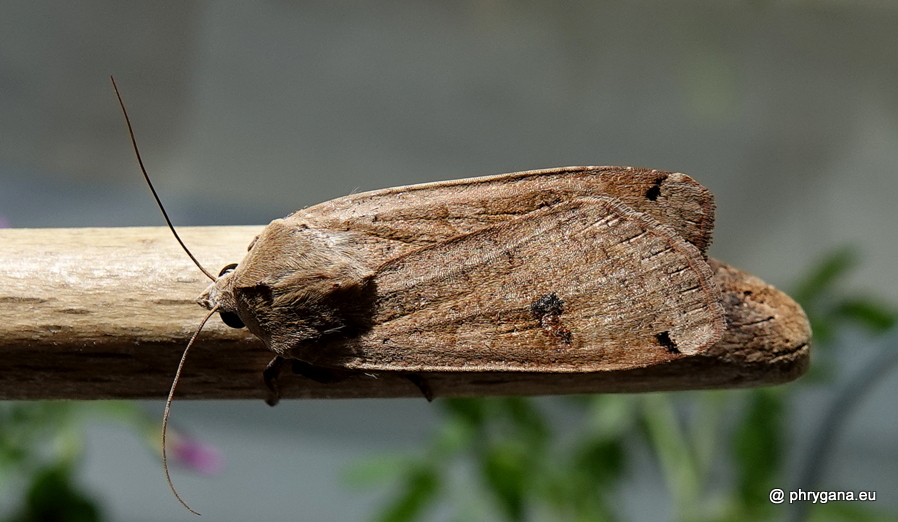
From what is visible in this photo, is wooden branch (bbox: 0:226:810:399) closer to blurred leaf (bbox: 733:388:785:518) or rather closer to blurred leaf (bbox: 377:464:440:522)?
blurred leaf (bbox: 377:464:440:522)

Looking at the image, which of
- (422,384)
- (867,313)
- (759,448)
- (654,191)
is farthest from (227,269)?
(867,313)

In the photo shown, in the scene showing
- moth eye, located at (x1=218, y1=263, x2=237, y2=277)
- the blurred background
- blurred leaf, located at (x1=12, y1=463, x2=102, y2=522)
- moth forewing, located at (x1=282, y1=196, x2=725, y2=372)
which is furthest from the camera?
the blurred background

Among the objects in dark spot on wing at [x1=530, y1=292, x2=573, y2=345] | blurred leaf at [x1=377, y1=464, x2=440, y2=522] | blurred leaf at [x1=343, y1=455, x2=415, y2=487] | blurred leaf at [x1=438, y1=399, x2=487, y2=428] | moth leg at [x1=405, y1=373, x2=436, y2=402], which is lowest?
blurred leaf at [x1=343, y1=455, x2=415, y2=487]

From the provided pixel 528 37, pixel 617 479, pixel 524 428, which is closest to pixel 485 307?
pixel 524 428

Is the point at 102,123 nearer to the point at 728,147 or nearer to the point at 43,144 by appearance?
the point at 43,144

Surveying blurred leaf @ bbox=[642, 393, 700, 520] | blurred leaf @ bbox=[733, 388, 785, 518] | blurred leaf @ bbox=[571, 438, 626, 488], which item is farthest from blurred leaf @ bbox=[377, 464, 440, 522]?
blurred leaf @ bbox=[733, 388, 785, 518]

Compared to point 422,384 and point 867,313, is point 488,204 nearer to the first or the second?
point 422,384

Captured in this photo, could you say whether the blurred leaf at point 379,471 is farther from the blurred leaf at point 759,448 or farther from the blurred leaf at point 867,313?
the blurred leaf at point 867,313
